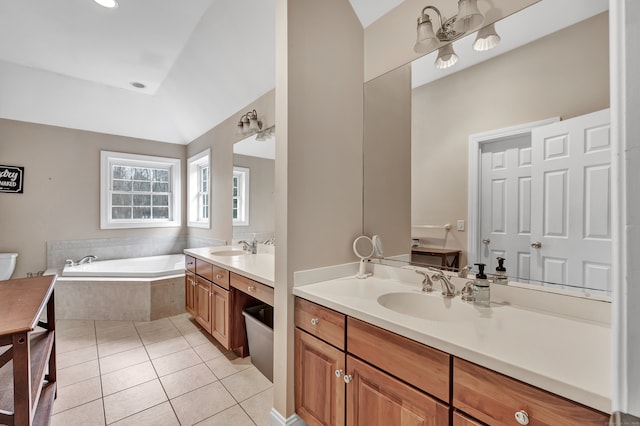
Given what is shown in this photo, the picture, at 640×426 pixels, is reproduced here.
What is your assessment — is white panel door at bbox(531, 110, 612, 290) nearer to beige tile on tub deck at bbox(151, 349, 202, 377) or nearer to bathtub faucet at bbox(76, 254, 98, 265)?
beige tile on tub deck at bbox(151, 349, 202, 377)

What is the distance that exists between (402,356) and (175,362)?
2.06 m

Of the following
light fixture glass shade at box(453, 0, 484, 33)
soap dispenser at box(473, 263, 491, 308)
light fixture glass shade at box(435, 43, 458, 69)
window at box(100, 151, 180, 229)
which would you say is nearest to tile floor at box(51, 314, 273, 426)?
soap dispenser at box(473, 263, 491, 308)

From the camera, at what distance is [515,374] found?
2.60 feet

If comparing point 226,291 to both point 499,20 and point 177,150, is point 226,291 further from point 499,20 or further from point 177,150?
point 177,150

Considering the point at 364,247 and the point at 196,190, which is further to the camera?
the point at 196,190

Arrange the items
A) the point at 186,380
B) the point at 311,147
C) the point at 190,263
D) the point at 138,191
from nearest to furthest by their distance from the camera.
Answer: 1. the point at 311,147
2. the point at 186,380
3. the point at 190,263
4. the point at 138,191

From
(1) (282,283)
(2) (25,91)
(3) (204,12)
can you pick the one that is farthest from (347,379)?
(2) (25,91)

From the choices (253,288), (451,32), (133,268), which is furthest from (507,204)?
(133,268)

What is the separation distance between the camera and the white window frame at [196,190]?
13.8 feet

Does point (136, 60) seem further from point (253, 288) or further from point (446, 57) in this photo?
point (446, 57)

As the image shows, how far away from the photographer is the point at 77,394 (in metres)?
1.93

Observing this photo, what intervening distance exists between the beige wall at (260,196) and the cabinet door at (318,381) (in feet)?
4.78

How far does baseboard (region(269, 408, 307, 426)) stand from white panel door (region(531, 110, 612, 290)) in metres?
1.39

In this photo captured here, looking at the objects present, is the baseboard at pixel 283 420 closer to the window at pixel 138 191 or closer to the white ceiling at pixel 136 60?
the white ceiling at pixel 136 60
